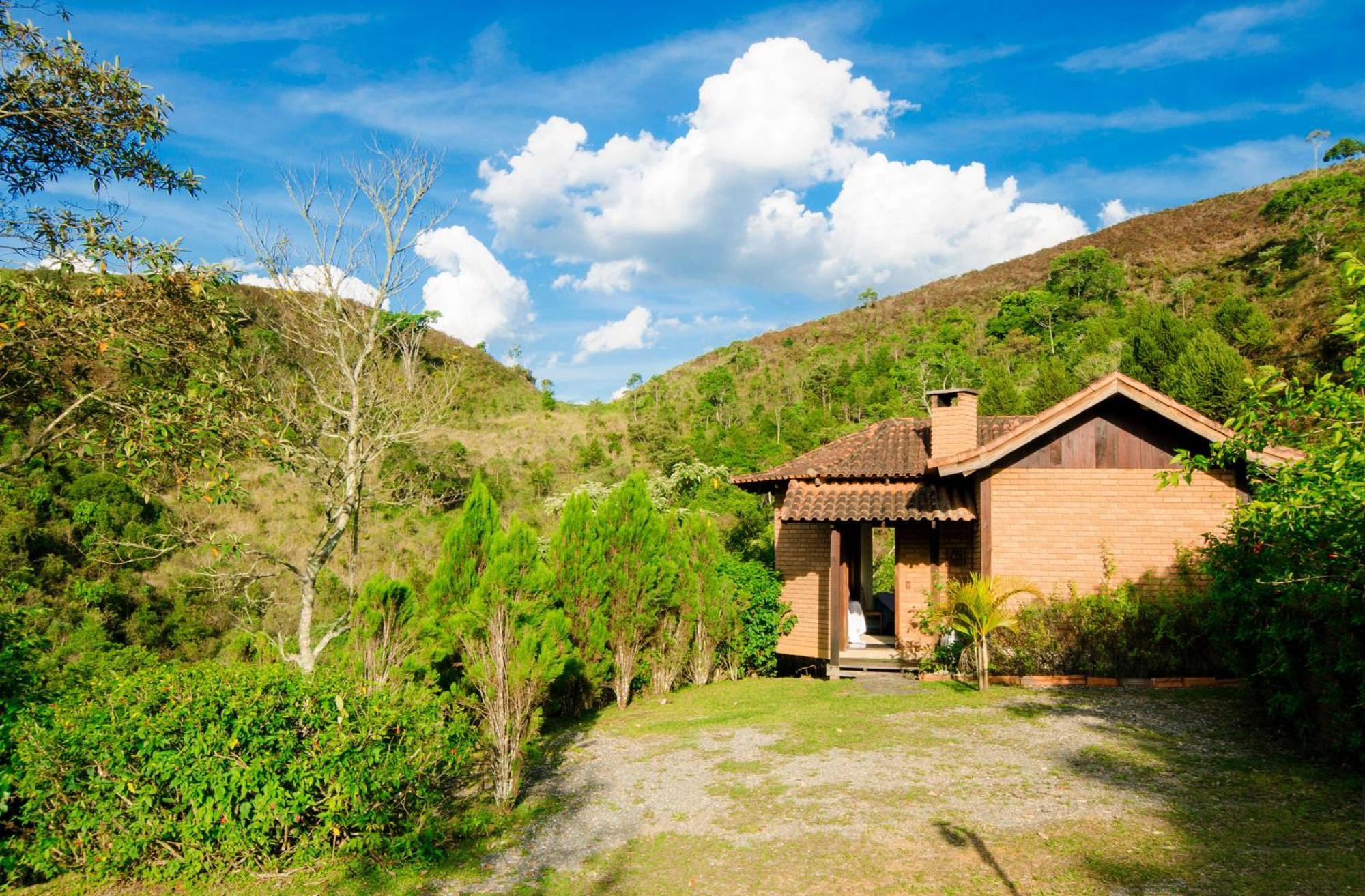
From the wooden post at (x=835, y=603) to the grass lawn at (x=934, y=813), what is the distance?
11.7 ft

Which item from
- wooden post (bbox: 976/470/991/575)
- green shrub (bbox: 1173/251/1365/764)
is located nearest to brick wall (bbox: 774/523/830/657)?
wooden post (bbox: 976/470/991/575)

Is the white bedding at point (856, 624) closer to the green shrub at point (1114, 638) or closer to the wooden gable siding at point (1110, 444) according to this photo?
the green shrub at point (1114, 638)

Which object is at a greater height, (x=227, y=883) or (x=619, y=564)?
(x=619, y=564)

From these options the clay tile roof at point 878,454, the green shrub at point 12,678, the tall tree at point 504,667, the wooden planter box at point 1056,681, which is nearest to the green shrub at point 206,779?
the green shrub at point 12,678

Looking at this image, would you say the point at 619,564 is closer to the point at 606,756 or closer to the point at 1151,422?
the point at 606,756

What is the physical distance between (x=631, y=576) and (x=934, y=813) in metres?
6.59

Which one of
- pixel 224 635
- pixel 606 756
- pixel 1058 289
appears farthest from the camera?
pixel 1058 289

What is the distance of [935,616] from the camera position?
12820mm

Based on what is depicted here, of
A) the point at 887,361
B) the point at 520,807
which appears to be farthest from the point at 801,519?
the point at 887,361

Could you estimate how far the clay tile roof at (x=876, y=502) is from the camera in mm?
12930

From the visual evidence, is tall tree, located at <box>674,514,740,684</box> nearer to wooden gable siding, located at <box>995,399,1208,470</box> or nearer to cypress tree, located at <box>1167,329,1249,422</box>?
wooden gable siding, located at <box>995,399,1208,470</box>

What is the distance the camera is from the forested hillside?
34469 mm

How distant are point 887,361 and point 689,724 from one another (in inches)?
1667

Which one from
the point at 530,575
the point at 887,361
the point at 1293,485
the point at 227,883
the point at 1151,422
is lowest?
the point at 227,883
